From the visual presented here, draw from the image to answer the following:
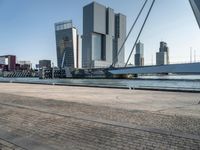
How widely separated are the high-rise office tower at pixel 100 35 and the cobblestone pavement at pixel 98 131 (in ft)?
378

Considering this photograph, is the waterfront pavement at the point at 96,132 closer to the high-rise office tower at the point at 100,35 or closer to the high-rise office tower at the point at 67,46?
the high-rise office tower at the point at 100,35

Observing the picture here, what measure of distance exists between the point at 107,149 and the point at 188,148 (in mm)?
1471

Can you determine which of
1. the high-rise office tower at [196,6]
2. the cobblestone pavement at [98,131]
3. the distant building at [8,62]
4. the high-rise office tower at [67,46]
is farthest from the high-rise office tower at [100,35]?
the cobblestone pavement at [98,131]

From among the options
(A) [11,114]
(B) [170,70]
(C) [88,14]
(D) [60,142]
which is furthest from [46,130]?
(C) [88,14]

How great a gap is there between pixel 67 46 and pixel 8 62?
56.7m

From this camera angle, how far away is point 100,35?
134 metres

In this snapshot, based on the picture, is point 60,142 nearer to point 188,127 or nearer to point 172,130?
point 172,130

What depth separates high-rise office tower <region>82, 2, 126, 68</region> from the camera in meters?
129

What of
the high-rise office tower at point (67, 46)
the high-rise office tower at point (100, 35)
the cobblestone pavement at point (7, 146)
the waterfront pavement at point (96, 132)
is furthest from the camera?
the high-rise office tower at point (67, 46)

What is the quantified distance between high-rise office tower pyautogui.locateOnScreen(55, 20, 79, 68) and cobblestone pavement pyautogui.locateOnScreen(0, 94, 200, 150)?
135 meters

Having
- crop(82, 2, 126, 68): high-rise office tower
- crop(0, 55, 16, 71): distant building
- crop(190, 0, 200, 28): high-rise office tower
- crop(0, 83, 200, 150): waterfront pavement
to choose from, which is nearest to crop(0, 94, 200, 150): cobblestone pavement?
crop(0, 83, 200, 150): waterfront pavement

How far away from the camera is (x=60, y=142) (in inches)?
227

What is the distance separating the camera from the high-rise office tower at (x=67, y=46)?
5684 inches

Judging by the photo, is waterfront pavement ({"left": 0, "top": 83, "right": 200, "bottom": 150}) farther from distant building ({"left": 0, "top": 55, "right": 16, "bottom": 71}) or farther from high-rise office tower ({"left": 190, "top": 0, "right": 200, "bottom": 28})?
distant building ({"left": 0, "top": 55, "right": 16, "bottom": 71})
